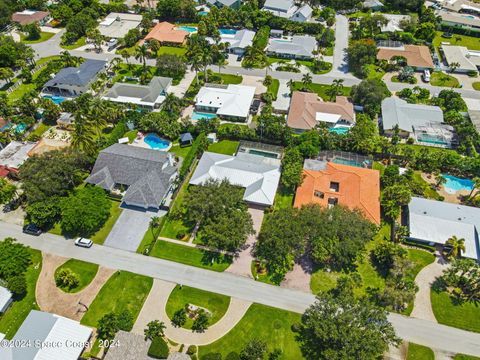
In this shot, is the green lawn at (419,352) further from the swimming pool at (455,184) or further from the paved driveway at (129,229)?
the paved driveway at (129,229)

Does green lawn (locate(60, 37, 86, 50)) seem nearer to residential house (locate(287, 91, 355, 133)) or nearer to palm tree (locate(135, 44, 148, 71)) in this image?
palm tree (locate(135, 44, 148, 71))

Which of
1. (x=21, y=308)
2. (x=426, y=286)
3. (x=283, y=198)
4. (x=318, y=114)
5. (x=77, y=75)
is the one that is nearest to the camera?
(x=21, y=308)

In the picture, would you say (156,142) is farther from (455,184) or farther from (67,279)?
(455,184)

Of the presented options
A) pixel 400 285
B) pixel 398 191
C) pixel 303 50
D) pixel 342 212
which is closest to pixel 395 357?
pixel 400 285

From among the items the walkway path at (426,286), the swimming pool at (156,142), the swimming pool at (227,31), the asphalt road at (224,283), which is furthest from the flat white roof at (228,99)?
the walkway path at (426,286)

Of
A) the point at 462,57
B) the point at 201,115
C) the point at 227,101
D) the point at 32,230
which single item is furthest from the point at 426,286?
the point at 462,57

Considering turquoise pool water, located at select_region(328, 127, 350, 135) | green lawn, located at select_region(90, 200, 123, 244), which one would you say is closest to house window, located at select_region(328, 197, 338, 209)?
turquoise pool water, located at select_region(328, 127, 350, 135)

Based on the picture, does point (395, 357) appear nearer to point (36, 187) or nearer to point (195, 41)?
point (36, 187)
